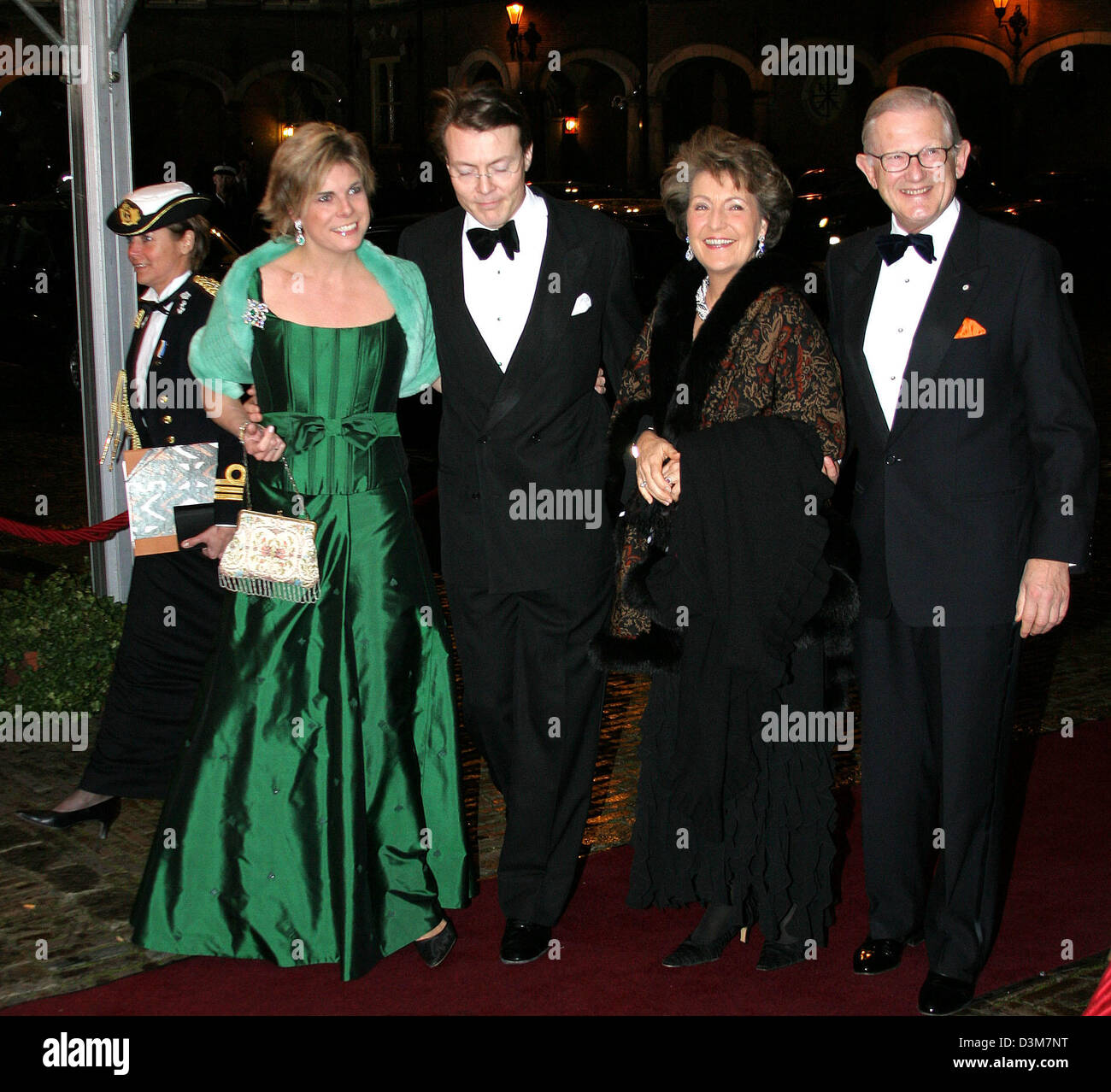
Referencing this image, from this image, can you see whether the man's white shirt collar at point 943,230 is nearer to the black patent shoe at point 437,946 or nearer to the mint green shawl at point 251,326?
the mint green shawl at point 251,326

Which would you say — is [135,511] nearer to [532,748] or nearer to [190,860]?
[190,860]

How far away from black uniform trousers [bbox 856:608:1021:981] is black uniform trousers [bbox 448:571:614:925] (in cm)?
77

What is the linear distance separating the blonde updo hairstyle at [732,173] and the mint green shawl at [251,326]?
2.36 ft

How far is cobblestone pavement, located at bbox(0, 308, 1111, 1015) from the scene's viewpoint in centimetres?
389

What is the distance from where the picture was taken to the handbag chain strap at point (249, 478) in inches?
152

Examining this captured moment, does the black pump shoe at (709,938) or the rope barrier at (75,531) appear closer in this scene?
the black pump shoe at (709,938)

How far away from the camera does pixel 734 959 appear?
158 inches

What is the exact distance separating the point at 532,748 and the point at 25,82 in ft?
124

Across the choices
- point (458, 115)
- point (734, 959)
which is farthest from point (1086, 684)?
point (458, 115)

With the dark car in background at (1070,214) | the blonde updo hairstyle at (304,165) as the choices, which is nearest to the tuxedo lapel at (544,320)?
the blonde updo hairstyle at (304,165)

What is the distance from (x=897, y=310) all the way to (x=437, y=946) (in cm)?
206

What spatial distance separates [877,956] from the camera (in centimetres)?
392

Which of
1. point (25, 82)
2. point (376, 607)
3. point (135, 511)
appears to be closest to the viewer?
point (376, 607)

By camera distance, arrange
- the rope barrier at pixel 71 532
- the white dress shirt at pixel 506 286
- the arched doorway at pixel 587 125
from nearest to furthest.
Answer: the white dress shirt at pixel 506 286, the rope barrier at pixel 71 532, the arched doorway at pixel 587 125
